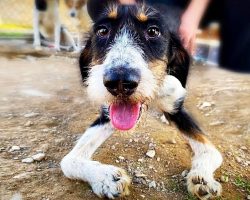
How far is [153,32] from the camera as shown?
2.23 meters

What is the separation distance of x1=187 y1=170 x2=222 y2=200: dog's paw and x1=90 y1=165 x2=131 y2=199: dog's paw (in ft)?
1.10

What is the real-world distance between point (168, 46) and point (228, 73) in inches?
102

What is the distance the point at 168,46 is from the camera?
7.69 feet

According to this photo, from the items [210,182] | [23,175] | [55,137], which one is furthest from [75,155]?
[210,182]

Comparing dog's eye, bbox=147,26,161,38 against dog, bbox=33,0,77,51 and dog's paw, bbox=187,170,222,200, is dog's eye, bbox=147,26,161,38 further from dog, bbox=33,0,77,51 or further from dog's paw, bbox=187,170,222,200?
dog, bbox=33,0,77,51

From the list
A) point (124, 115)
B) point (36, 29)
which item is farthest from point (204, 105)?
point (36, 29)

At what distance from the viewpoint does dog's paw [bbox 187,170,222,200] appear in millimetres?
2074

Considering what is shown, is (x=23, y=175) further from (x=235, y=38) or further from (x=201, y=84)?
(x=201, y=84)

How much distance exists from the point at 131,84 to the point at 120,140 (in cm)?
92

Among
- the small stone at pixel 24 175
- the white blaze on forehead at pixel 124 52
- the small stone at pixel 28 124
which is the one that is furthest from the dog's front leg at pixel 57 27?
the white blaze on forehead at pixel 124 52

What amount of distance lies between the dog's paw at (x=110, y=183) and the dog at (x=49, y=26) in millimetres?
5919

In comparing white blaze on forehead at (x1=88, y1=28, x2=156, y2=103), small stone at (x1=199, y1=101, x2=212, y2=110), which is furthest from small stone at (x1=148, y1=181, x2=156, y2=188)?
small stone at (x1=199, y1=101, x2=212, y2=110)

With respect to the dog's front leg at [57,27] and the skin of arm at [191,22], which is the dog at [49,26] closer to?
the dog's front leg at [57,27]

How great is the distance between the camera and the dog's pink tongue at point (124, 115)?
2061mm
